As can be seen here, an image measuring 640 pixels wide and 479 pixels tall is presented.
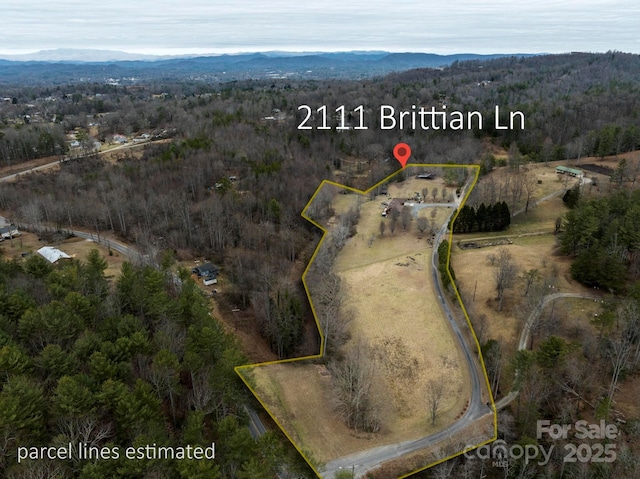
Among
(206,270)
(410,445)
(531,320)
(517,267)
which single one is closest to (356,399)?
(410,445)

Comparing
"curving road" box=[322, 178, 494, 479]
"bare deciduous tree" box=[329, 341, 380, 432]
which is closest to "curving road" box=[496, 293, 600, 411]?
"curving road" box=[322, 178, 494, 479]

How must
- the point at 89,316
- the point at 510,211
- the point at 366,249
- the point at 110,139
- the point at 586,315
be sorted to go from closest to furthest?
the point at 89,316, the point at 586,315, the point at 366,249, the point at 510,211, the point at 110,139

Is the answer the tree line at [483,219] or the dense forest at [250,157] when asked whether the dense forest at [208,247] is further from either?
the dense forest at [250,157]

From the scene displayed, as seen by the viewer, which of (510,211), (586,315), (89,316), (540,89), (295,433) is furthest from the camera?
(540,89)

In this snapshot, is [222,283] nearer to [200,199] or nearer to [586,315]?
[200,199]

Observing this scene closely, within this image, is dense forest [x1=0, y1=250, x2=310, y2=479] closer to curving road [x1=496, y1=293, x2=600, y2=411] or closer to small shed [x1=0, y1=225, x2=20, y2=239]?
curving road [x1=496, y1=293, x2=600, y2=411]

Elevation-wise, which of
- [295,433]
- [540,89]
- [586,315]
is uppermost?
[540,89]

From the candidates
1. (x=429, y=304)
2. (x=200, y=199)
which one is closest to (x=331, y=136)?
(x=200, y=199)

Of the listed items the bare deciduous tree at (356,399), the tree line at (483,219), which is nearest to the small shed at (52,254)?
the bare deciduous tree at (356,399)
